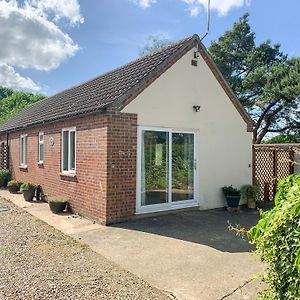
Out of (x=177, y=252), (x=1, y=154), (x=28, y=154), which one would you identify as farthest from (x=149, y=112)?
(x=1, y=154)

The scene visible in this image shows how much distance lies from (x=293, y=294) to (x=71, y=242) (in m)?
5.17

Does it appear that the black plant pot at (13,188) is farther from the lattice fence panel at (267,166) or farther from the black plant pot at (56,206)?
the lattice fence panel at (267,166)

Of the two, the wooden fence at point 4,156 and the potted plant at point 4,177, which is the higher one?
the wooden fence at point 4,156

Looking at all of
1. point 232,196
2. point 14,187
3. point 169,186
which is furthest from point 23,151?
point 232,196

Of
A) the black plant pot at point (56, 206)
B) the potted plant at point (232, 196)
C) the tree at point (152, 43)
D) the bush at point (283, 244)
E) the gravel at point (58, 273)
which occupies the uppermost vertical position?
the tree at point (152, 43)

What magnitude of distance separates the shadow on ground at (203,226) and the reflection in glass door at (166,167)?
23.0 inches

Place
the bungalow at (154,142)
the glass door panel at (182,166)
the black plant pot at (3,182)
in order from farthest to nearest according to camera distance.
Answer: the black plant pot at (3,182)
the glass door panel at (182,166)
the bungalow at (154,142)

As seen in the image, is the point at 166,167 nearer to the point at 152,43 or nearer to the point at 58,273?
the point at 58,273

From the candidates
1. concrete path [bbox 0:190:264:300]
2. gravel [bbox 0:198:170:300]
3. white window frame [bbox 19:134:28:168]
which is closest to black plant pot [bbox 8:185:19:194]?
white window frame [bbox 19:134:28:168]

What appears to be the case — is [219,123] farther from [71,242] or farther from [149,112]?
[71,242]

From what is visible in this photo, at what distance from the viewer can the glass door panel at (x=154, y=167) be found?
30.0ft

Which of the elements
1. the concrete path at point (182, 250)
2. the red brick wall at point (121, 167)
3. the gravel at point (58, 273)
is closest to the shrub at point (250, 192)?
the concrete path at point (182, 250)

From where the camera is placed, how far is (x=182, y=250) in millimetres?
6223

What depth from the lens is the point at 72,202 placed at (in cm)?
1008
